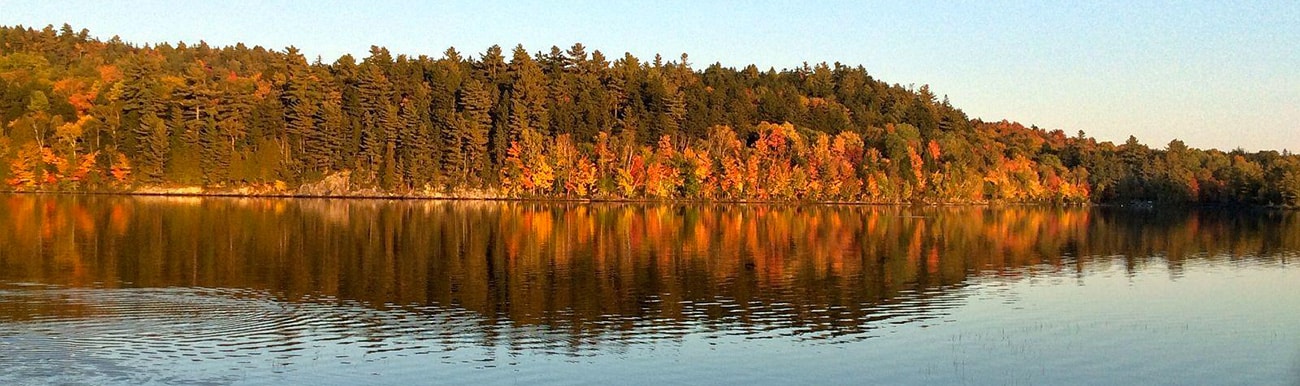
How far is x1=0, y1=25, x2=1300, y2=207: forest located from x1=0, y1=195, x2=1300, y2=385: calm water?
7144 cm

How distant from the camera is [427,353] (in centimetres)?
2206

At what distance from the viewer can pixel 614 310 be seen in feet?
95.3

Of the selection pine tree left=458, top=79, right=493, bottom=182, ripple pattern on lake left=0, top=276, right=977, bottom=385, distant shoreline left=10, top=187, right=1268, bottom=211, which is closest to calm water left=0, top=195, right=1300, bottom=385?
ripple pattern on lake left=0, top=276, right=977, bottom=385

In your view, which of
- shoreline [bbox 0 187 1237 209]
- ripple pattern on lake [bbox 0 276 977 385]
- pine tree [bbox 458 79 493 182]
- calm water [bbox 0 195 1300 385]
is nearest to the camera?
ripple pattern on lake [bbox 0 276 977 385]

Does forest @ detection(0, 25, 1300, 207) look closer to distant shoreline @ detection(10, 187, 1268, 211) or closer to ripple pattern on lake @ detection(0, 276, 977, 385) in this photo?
distant shoreline @ detection(10, 187, 1268, 211)

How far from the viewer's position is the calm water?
835 inches

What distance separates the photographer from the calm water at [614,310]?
21219mm

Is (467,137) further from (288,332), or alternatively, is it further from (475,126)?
(288,332)

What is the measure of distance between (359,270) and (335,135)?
95909 mm

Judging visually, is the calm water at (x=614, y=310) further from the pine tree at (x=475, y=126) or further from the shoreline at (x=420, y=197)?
the pine tree at (x=475, y=126)

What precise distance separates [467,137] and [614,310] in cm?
10594

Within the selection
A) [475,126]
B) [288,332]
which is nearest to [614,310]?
[288,332]

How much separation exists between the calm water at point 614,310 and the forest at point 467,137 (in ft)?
234

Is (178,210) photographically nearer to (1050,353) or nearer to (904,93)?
(1050,353)
